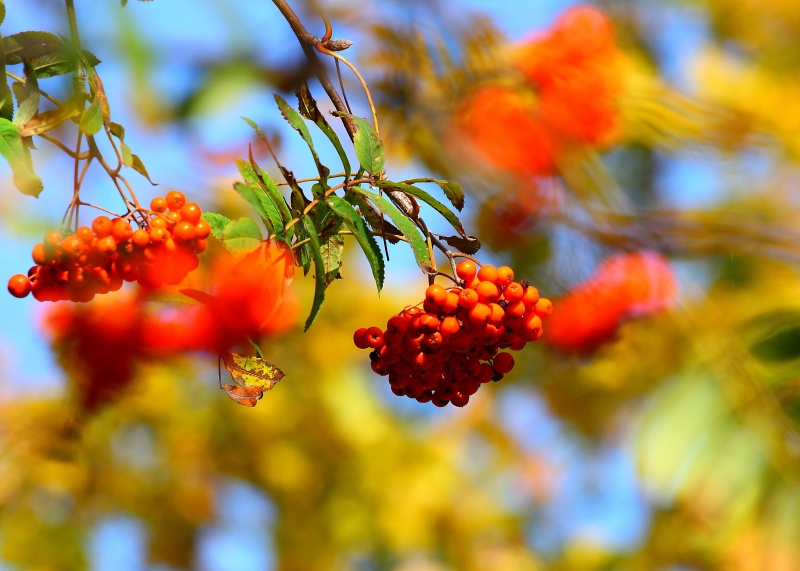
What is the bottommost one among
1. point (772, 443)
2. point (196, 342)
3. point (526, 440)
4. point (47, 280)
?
point (47, 280)

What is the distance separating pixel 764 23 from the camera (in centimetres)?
495

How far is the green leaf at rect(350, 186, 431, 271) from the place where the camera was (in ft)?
2.73

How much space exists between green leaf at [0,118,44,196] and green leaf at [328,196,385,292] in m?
0.29

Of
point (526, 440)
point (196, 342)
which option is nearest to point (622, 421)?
point (526, 440)

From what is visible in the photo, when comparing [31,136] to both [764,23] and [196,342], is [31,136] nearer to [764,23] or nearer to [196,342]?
[196,342]

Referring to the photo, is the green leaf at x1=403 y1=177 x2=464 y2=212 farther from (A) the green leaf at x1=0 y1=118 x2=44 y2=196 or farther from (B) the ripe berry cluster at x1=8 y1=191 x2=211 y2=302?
(A) the green leaf at x1=0 y1=118 x2=44 y2=196

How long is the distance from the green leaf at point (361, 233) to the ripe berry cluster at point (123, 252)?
153 millimetres

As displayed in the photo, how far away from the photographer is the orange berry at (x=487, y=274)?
2.91ft

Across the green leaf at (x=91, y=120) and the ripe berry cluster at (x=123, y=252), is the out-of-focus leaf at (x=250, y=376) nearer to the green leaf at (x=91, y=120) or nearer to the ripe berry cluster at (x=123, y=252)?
the ripe berry cluster at (x=123, y=252)

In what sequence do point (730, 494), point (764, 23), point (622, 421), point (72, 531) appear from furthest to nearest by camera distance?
point (764, 23) → point (622, 421) → point (72, 531) → point (730, 494)

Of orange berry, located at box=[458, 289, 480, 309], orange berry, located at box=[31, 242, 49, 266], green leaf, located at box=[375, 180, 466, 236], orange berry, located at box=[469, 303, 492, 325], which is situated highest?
green leaf, located at box=[375, 180, 466, 236]

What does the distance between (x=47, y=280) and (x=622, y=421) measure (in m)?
3.70

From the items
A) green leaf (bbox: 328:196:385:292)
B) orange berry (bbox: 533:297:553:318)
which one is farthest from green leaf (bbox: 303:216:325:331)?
orange berry (bbox: 533:297:553:318)

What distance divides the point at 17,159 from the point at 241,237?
24cm
